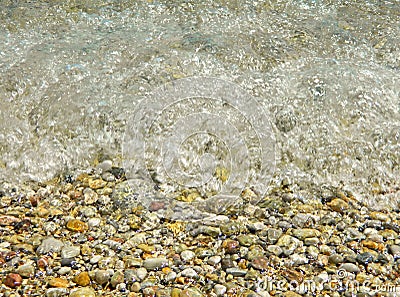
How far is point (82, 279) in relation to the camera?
397 cm

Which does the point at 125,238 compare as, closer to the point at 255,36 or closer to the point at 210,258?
the point at 210,258

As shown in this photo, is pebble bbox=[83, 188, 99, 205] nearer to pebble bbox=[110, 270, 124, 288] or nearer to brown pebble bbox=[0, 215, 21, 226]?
brown pebble bbox=[0, 215, 21, 226]

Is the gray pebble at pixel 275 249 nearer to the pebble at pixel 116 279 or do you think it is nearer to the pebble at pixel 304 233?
the pebble at pixel 304 233

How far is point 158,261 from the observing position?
13.8 feet

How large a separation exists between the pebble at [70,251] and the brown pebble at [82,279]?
11.3 inches

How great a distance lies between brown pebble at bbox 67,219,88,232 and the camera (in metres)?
4.60

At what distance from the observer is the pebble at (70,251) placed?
4238 mm

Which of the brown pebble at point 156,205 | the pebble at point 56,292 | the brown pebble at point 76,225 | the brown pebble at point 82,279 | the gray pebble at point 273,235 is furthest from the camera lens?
the brown pebble at point 156,205

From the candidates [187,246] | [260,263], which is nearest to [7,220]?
[187,246]

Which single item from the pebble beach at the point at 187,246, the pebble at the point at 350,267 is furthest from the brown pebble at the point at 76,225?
the pebble at the point at 350,267

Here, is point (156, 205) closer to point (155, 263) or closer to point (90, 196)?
point (90, 196)

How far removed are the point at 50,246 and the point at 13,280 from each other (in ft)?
1.61

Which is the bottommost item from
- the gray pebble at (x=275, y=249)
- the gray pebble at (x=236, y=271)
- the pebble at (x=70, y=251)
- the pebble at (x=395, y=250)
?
the pebble at (x=395, y=250)

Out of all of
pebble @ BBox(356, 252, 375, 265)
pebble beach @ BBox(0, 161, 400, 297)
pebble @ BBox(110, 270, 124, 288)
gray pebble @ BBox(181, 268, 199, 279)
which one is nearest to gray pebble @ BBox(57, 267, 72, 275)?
pebble beach @ BBox(0, 161, 400, 297)
